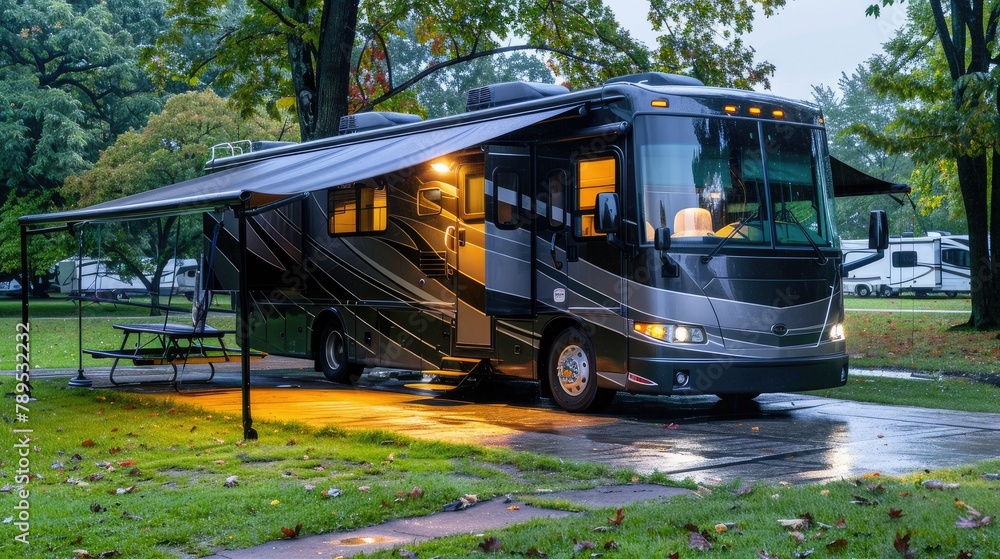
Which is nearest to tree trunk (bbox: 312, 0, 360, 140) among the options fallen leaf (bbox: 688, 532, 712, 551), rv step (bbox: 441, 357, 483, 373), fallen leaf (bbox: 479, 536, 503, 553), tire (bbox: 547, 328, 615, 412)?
rv step (bbox: 441, 357, 483, 373)

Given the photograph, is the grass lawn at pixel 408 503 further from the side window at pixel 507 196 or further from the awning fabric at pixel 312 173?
the side window at pixel 507 196

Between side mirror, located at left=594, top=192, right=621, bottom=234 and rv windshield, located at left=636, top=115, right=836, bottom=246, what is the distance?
0.33 m

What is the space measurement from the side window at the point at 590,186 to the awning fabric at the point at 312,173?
2.16ft

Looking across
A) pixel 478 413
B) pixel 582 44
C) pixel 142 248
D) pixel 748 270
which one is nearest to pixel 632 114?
pixel 748 270

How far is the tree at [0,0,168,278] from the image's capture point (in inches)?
1543

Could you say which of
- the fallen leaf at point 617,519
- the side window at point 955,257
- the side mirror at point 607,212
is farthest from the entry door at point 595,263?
the side window at point 955,257

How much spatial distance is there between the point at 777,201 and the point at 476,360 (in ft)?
13.2

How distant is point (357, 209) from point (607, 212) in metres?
5.44

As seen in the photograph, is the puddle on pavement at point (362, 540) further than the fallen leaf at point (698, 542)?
Yes

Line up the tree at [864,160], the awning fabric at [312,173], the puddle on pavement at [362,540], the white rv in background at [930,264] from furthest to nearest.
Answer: the tree at [864,160]
the white rv in background at [930,264]
the awning fabric at [312,173]
the puddle on pavement at [362,540]

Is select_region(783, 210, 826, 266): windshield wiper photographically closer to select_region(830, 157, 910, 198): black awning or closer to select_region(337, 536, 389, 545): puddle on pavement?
select_region(830, 157, 910, 198): black awning

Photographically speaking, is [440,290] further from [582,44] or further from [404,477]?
[582,44]

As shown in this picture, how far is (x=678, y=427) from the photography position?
1145 centimetres

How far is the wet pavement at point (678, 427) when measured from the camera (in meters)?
9.03
